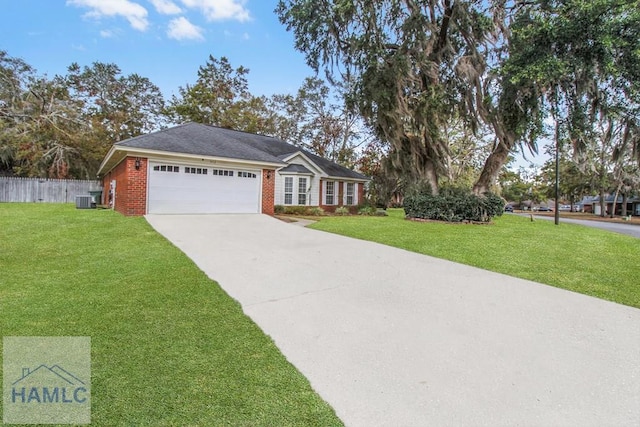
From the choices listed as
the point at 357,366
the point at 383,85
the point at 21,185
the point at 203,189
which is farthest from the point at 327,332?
the point at 21,185

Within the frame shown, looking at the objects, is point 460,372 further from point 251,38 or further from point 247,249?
point 251,38

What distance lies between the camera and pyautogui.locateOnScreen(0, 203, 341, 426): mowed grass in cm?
199

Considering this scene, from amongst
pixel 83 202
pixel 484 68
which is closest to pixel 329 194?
pixel 484 68

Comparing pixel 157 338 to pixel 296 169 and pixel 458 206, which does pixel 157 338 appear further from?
pixel 296 169

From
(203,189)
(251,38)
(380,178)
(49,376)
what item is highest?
(251,38)

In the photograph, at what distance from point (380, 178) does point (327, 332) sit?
25.8 meters

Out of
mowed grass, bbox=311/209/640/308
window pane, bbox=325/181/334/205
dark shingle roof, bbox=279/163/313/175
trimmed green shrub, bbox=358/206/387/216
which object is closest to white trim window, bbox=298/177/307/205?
dark shingle roof, bbox=279/163/313/175

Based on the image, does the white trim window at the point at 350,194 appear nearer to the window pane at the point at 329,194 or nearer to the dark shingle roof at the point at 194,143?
the window pane at the point at 329,194

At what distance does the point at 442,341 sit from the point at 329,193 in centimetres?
1704

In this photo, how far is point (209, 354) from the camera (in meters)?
2.64

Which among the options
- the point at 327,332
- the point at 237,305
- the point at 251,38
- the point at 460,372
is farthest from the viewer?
the point at 251,38

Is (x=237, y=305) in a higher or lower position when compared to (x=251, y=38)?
lower

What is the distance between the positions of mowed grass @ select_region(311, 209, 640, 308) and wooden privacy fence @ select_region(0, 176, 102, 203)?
19223 mm

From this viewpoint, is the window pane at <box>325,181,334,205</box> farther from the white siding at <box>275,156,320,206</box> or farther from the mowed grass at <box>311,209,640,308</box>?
the mowed grass at <box>311,209,640,308</box>
